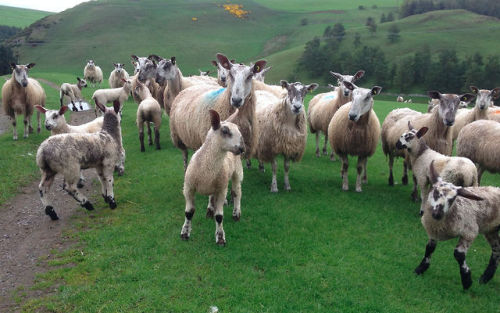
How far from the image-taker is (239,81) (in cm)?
770

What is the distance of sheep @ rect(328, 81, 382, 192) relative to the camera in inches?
356

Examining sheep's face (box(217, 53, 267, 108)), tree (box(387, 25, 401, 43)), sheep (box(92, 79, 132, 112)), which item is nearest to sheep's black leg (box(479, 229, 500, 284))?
sheep's face (box(217, 53, 267, 108))

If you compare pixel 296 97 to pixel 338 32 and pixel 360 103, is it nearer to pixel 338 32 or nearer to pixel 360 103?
pixel 360 103

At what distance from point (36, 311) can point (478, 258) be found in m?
7.26

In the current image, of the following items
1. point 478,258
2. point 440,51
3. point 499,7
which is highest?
point 499,7

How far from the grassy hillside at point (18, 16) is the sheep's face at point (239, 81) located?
5614 inches

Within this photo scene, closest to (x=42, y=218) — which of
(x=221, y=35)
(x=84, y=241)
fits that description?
(x=84, y=241)

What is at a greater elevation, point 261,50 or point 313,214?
point 261,50

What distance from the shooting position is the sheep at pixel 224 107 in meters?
7.80

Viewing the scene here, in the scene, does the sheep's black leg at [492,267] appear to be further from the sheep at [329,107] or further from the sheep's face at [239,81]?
the sheep at [329,107]

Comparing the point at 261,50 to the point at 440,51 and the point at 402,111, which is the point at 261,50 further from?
the point at 402,111

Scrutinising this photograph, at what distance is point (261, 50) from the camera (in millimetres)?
92750

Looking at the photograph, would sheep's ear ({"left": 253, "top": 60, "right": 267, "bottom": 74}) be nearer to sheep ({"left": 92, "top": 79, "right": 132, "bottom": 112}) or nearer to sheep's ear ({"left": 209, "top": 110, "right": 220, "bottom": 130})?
sheep's ear ({"left": 209, "top": 110, "right": 220, "bottom": 130})

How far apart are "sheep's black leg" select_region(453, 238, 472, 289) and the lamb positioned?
4201mm
